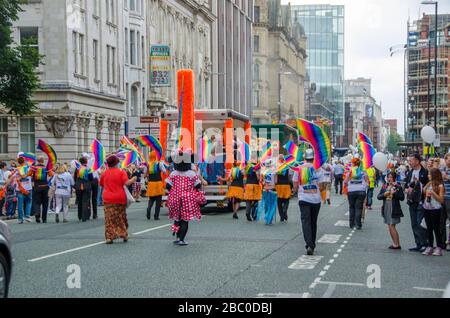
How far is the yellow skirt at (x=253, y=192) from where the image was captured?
71.2ft

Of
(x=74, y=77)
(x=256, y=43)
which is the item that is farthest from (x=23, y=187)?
(x=256, y=43)

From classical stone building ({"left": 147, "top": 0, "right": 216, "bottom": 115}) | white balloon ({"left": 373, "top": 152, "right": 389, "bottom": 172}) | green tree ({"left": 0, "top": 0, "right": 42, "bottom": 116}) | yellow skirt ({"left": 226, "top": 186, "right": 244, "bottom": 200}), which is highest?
classical stone building ({"left": 147, "top": 0, "right": 216, "bottom": 115})

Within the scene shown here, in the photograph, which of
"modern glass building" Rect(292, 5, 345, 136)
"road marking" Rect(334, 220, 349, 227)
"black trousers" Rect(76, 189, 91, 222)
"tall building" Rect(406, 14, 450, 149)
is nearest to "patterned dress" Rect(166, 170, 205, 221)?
"road marking" Rect(334, 220, 349, 227)

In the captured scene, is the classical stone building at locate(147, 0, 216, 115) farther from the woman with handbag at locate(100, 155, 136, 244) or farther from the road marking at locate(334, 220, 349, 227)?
the woman with handbag at locate(100, 155, 136, 244)

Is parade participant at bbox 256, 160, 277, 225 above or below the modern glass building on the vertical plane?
below

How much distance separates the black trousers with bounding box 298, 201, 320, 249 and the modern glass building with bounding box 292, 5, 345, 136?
141m

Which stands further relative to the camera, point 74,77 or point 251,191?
point 74,77

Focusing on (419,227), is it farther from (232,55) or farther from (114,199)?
(232,55)

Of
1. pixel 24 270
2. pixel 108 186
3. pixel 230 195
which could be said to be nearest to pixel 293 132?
Answer: pixel 230 195

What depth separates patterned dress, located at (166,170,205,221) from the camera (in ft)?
49.0

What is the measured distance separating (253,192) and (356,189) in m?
3.18

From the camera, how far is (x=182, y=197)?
14977 mm

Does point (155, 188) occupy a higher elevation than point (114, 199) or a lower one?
lower

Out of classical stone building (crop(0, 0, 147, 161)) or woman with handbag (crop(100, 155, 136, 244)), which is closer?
woman with handbag (crop(100, 155, 136, 244))
